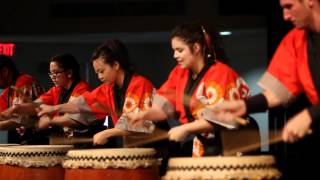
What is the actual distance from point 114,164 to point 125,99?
546 millimetres

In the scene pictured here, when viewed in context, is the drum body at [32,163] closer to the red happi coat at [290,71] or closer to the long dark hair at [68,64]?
the long dark hair at [68,64]

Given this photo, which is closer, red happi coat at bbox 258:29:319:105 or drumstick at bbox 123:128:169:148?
red happi coat at bbox 258:29:319:105

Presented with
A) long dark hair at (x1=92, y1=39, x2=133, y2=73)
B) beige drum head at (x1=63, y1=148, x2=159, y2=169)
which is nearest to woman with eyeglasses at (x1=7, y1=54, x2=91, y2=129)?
long dark hair at (x1=92, y1=39, x2=133, y2=73)

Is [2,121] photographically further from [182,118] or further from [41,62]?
[182,118]

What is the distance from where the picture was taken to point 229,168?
2072 mm

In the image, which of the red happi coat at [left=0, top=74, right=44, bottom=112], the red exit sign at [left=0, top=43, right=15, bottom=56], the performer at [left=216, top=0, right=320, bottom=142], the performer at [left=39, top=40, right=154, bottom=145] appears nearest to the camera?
the performer at [left=216, top=0, right=320, bottom=142]

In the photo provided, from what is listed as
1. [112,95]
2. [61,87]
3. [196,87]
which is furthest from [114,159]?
[61,87]

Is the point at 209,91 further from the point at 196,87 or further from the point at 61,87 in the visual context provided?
the point at 61,87

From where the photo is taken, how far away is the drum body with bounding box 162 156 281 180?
2.07 m

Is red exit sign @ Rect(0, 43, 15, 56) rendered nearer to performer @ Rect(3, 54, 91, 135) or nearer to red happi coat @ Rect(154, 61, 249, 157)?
performer @ Rect(3, 54, 91, 135)

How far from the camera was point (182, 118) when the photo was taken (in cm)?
259

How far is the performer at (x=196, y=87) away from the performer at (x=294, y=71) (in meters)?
0.25

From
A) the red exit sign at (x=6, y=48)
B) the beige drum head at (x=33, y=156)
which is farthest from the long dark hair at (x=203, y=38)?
the red exit sign at (x=6, y=48)

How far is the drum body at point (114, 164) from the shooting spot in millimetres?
2541
